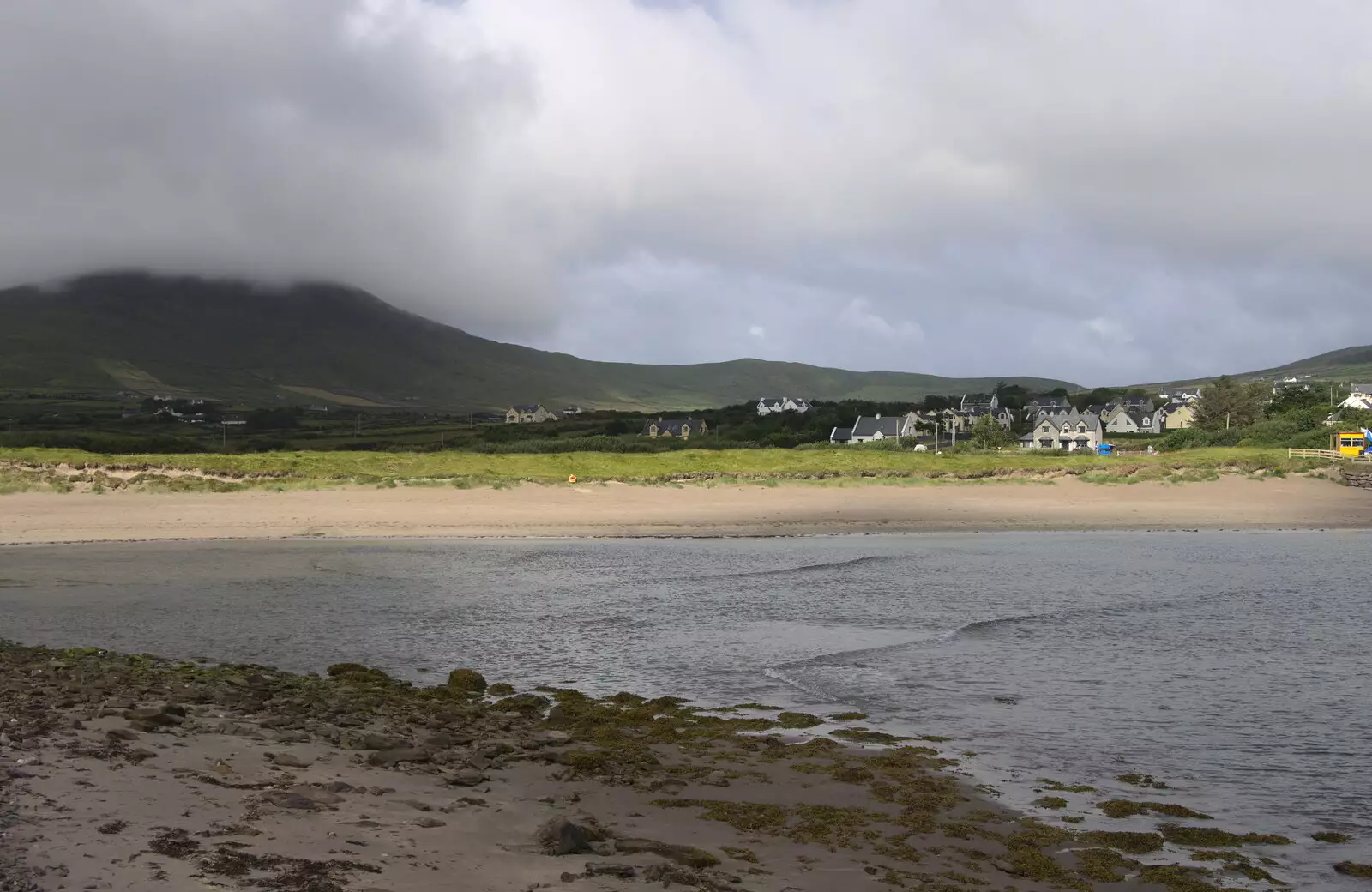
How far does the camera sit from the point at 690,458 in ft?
213

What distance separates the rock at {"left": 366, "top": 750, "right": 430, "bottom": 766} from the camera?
894 cm

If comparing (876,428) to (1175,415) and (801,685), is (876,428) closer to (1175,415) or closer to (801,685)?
(1175,415)

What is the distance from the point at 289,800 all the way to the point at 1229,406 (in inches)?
5022

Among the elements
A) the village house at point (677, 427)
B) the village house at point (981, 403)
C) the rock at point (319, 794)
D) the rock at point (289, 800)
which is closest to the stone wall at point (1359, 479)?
the rock at point (319, 794)

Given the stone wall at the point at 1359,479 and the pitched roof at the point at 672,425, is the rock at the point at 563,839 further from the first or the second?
the pitched roof at the point at 672,425

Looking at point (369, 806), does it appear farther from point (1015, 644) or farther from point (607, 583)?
point (607, 583)

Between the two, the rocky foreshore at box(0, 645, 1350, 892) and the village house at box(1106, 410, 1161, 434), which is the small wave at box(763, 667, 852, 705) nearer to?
the rocky foreshore at box(0, 645, 1350, 892)

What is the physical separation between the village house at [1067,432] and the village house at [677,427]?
37.7 metres

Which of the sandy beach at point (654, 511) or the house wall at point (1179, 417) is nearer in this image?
the sandy beach at point (654, 511)

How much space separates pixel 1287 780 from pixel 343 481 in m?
44.4

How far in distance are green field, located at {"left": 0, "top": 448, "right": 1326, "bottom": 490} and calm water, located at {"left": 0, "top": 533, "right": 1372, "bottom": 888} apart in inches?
810

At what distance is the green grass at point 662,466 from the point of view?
173 ft

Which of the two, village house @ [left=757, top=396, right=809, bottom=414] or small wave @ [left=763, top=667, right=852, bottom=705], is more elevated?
village house @ [left=757, top=396, right=809, bottom=414]

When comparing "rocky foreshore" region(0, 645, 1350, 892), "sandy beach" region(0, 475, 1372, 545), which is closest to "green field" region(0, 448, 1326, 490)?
"sandy beach" region(0, 475, 1372, 545)
